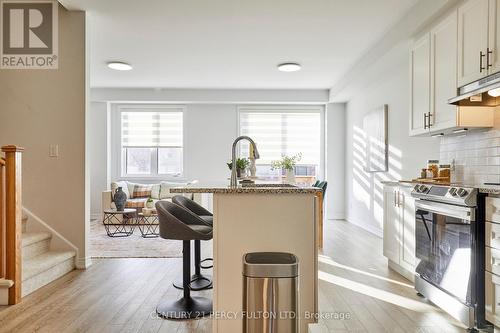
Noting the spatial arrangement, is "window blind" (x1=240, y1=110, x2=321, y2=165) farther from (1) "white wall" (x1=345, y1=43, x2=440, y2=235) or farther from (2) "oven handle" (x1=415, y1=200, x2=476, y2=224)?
(2) "oven handle" (x1=415, y1=200, x2=476, y2=224)

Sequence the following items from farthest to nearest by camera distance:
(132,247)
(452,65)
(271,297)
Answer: (132,247) → (452,65) → (271,297)

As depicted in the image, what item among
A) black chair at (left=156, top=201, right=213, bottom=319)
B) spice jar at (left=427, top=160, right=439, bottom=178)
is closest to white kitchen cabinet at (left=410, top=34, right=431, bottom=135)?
spice jar at (left=427, top=160, right=439, bottom=178)

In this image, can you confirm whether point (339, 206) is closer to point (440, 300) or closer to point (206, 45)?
point (206, 45)

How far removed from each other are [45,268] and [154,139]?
202 inches

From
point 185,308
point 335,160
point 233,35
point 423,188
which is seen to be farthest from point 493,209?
point 335,160

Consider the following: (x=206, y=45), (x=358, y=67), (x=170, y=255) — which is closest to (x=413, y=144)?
(x=358, y=67)

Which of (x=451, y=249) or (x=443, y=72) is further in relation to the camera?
(x=443, y=72)

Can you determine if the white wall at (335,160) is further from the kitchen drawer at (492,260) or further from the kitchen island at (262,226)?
the kitchen island at (262,226)

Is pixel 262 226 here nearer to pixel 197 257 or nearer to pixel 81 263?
pixel 197 257

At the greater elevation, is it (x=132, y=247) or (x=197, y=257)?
(x=197, y=257)

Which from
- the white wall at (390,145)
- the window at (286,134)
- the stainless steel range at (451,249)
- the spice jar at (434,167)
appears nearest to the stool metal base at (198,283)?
the stainless steel range at (451,249)

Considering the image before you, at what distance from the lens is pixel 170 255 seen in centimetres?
459

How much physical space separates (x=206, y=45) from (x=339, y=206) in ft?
15.3

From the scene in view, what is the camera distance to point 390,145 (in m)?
5.49
